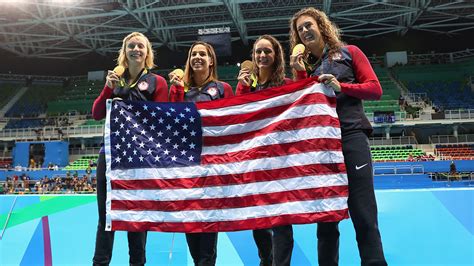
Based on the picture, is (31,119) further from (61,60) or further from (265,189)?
(265,189)

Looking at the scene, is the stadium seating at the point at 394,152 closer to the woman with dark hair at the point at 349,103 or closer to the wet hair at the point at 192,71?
the wet hair at the point at 192,71

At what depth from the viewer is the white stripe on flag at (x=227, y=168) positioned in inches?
104

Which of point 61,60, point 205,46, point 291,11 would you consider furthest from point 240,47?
point 205,46

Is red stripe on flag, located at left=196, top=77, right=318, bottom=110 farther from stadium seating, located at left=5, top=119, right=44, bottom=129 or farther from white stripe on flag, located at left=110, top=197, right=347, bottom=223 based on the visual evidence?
stadium seating, located at left=5, top=119, right=44, bottom=129

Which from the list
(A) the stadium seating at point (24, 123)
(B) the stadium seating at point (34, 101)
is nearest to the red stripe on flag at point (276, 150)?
(A) the stadium seating at point (24, 123)

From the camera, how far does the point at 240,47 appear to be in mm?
30797

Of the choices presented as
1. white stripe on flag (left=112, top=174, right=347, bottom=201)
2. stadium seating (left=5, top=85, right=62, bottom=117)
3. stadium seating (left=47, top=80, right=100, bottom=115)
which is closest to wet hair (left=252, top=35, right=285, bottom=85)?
white stripe on flag (left=112, top=174, right=347, bottom=201)

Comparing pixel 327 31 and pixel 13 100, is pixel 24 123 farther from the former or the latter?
pixel 327 31

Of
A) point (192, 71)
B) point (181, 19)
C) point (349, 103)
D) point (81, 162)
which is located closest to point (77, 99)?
point (81, 162)

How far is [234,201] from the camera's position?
2.81 meters

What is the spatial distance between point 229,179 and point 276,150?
0.43 metres

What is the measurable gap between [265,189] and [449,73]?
31289 millimetres

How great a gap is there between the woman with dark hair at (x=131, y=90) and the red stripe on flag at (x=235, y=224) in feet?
0.39

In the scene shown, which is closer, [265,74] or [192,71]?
[265,74]
